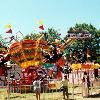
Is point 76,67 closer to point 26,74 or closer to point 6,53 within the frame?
point 26,74

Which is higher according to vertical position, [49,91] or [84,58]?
[84,58]

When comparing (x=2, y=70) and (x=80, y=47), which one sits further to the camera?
(x=80, y=47)

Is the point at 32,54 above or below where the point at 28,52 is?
below

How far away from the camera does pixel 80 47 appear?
77500mm

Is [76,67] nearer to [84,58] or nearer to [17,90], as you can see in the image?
[17,90]

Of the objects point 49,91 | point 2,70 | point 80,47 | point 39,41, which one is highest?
point 80,47

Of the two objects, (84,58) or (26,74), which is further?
(84,58)

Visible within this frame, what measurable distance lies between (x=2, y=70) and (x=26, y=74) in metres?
2.66

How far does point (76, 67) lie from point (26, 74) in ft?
18.2

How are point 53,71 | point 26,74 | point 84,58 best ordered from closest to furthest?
1. point 26,74
2. point 53,71
3. point 84,58

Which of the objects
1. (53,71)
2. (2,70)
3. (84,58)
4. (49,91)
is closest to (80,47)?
(84,58)

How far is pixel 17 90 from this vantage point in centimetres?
3012

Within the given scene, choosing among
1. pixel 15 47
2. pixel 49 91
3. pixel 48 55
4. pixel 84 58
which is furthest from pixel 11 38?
pixel 84 58

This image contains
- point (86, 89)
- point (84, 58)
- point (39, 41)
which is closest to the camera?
point (86, 89)
